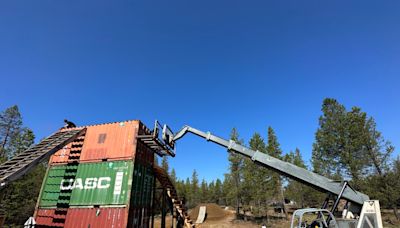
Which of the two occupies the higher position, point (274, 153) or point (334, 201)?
point (274, 153)

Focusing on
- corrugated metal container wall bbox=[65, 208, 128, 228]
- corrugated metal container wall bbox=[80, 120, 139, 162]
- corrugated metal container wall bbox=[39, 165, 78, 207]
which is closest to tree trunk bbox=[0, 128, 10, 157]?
corrugated metal container wall bbox=[39, 165, 78, 207]

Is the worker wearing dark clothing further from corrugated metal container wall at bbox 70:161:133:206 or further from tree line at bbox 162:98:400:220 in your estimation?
tree line at bbox 162:98:400:220

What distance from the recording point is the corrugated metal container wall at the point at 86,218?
42.0ft

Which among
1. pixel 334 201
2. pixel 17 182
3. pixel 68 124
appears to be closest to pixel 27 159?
pixel 68 124

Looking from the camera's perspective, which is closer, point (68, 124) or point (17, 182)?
point (68, 124)

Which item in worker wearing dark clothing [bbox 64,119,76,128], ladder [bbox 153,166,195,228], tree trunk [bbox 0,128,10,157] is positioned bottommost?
ladder [bbox 153,166,195,228]

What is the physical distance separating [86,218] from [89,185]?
1.93m

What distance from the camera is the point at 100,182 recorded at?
14008 millimetres

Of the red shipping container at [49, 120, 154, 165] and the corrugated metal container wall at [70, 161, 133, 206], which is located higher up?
the red shipping container at [49, 120, 154, 165]

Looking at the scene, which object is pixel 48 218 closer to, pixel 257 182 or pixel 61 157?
pixel 61 157

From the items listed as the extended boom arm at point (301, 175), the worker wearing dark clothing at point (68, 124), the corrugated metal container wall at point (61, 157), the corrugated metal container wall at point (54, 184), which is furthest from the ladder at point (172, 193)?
the extended boom arm at point (301, 175)

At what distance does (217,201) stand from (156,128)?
6253 cm

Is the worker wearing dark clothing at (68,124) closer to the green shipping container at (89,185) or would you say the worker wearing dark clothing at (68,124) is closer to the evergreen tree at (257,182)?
the green shipping container at (89,185)

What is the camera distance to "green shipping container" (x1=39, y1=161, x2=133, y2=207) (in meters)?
13.5
